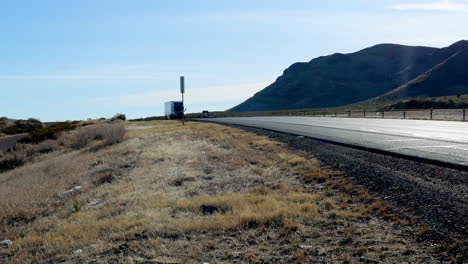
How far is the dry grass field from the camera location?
580 centimetres

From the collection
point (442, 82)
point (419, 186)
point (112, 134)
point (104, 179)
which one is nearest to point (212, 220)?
point (419, 186)

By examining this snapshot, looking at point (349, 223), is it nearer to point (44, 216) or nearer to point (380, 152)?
point (44, 216)

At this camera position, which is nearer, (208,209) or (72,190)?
(208,209)

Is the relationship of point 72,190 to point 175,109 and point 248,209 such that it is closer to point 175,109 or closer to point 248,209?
point 248,209

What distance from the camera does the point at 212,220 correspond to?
288 inches

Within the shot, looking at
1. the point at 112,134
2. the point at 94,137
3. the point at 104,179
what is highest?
the point at 112,134

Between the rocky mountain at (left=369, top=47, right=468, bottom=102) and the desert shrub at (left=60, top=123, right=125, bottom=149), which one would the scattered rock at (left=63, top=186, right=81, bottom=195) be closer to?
the desert shrub at (left=60, top=123, right=125, bottom=149)

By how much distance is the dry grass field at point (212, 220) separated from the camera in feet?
19.0

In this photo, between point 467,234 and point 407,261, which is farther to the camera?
point 467,234

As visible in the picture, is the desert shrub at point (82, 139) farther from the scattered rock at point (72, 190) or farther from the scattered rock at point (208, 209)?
the scattered rock at point (208, 209)

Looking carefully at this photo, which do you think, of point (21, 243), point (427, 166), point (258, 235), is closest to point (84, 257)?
point (21, 243)

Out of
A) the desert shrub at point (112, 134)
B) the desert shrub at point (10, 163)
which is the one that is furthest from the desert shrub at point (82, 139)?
the desert shrub at point (10, 163)

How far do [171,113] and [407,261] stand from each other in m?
76.2

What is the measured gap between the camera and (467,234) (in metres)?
5.73
